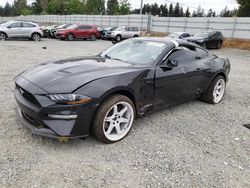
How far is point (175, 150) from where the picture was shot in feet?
10.7

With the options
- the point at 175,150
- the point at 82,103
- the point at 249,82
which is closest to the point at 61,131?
the point at 82,103

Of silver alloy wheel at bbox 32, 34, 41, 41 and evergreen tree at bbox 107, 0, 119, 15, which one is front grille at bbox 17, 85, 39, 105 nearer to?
silver alloy wheel at bbox 32, 34, 41, 41

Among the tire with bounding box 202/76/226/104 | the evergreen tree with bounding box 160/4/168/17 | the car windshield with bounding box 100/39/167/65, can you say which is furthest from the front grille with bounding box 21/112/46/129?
the evergreen tree with bounding box 160/4/168/17

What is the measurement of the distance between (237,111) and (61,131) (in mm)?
3680

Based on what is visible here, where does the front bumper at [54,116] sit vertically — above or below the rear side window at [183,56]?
below

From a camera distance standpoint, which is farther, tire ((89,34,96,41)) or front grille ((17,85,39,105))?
tire ((89,34,96,41))

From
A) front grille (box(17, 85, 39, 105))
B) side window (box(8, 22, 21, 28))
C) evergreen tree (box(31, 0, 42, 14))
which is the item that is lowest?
front grille (box(17, 85, 39, 105))

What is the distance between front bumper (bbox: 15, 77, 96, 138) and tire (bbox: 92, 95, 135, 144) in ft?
0.45

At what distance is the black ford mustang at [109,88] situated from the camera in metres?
2.86

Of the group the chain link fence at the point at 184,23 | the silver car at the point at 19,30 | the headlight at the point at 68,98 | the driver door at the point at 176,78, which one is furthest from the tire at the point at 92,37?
the headlight at the point at 68,98

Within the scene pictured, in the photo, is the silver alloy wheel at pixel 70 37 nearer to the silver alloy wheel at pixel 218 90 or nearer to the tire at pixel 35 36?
the tire at pixel 35 36

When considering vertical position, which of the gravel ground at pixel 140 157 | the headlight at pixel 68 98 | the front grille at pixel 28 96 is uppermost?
the headlight at pixel 68 98

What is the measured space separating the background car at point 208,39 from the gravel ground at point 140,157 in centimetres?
1431

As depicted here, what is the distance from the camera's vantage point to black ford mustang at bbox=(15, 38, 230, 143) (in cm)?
286
